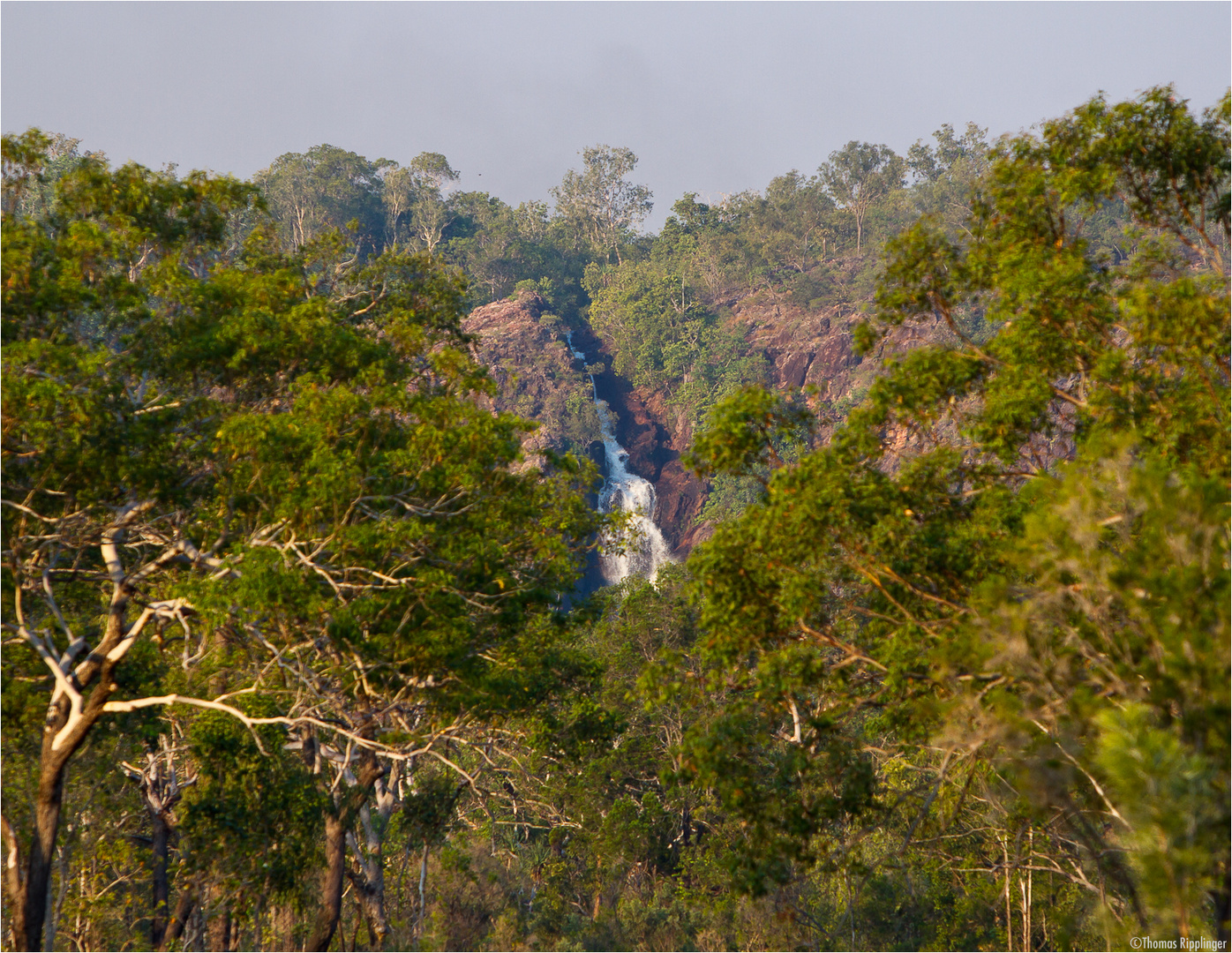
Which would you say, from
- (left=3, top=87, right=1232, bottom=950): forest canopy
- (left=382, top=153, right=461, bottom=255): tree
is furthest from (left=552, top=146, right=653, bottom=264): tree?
(left=3, top=87, right=1232, bottom=950): forest canopy

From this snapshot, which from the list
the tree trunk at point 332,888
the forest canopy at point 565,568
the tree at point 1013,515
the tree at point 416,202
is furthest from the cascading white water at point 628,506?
the tree at point 1013,515

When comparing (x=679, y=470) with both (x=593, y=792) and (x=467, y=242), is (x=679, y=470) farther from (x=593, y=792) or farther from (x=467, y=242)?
(x=593, y=792)

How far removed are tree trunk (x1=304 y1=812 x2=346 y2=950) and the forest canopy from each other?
50 mm

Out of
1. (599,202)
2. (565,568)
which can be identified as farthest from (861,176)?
(565,568)

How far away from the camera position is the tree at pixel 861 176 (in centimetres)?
7344

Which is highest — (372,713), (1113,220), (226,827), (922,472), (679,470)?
(1113,220)

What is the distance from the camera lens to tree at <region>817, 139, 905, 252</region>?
73438 millimetres

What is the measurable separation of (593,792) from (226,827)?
10.6 metres

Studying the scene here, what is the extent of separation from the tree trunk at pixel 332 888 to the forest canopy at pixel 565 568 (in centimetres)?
5

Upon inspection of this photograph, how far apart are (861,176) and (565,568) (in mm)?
69296

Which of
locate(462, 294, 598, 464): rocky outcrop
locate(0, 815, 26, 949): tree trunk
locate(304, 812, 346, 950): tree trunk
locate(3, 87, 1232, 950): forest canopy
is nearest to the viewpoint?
locate(3, 87, 1232, 950): forest canopy

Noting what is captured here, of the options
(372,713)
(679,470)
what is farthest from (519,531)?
(679,470)

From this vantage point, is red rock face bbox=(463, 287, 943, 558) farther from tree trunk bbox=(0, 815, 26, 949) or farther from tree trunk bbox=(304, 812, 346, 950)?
tree trunk bbox=(0, 815, 26, 949)

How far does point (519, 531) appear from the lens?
12062 mm
